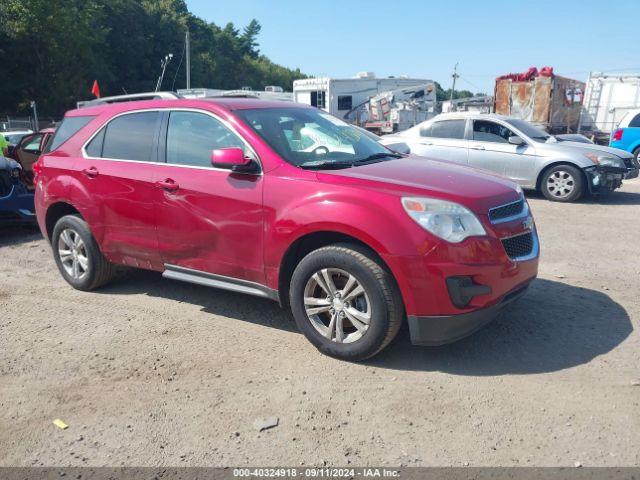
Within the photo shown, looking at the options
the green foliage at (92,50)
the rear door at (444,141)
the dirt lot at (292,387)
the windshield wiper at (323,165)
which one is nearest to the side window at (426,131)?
the rear door at (444,141)

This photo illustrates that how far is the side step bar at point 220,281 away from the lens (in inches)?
158

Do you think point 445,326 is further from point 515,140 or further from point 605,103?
point 605,103

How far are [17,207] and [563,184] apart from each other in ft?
29.1

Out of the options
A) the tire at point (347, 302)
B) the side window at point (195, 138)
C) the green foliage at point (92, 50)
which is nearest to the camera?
the tire at point (347, 302)

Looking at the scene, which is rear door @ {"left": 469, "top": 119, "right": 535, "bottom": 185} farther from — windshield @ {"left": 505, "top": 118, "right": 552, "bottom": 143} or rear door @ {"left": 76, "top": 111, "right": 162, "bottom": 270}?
rear door @ {"left": 76, "top": 111, "right": 162, "bottom": 270}

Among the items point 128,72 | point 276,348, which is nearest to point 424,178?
point 276,348

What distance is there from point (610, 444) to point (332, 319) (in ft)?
5.69

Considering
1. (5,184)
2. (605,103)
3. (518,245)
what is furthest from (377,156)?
(605,103)

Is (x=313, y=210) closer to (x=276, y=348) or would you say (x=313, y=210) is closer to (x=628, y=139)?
(x=276, y=348)

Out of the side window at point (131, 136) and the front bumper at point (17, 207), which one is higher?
the side window at point (131, 136)

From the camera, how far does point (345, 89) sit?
2698 cm

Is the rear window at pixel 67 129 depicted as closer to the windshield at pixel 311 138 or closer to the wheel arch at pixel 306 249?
the windshield at pixel 311 138

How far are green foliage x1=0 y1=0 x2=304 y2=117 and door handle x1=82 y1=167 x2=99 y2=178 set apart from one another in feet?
144

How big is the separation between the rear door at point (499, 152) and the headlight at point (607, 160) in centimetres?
101
